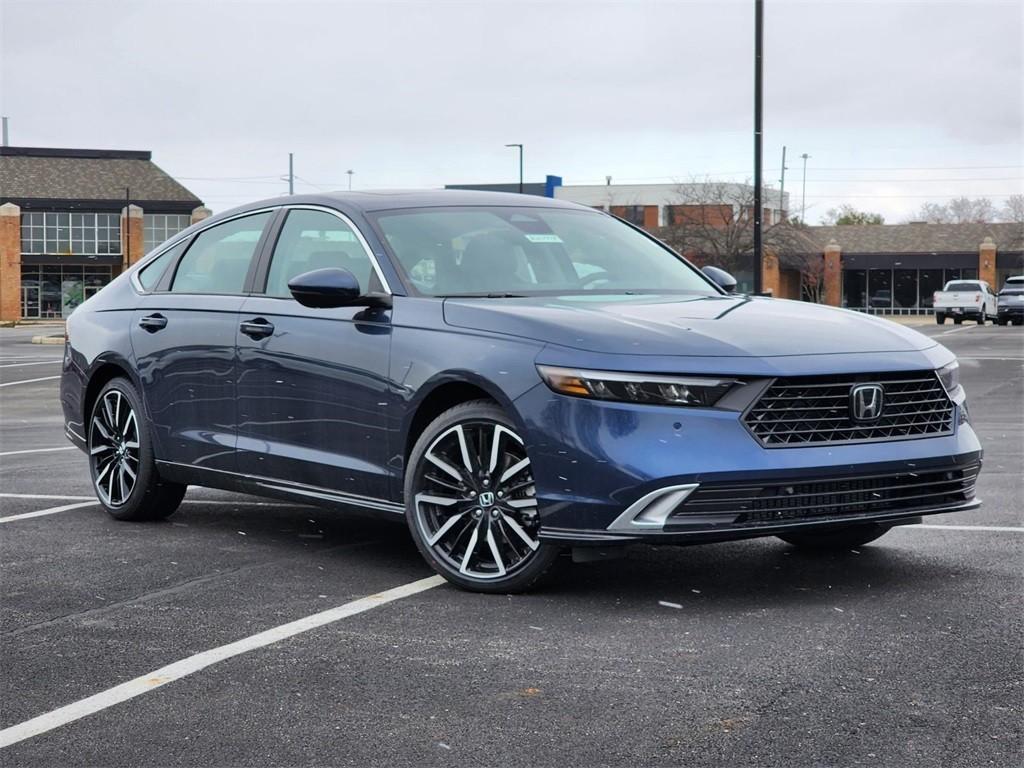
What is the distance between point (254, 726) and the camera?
4.24 meters

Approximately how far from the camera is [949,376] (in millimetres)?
6203

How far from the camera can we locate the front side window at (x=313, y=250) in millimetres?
6879

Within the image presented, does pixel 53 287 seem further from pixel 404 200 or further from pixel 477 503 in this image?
pixel 477 503

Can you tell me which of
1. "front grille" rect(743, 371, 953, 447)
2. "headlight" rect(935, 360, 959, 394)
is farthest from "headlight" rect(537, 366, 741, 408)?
"headlight" rect(935, 360, 959, 394)

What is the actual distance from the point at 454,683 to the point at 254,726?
2.30 ft

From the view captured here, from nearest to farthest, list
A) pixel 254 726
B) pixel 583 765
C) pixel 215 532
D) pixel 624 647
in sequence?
pixel 583 765 → pixel 254 726 → pixel 624 647 → pixel 215 532

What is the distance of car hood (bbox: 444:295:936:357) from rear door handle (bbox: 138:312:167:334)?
85.4 inches

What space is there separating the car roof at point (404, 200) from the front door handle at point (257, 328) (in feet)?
2.09

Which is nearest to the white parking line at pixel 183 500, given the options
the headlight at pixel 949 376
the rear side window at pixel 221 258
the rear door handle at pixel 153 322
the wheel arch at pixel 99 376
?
the wheel arch at pixel 99 376

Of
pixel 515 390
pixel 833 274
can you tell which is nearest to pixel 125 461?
pixel 515 390

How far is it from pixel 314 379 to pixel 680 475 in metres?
2.03

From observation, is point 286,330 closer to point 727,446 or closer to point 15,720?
point 727,446

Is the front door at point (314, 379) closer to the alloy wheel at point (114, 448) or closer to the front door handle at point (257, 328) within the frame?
the front door handle at point (257, 328)

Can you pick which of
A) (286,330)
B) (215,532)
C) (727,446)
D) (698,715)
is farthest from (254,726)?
(215,532)
